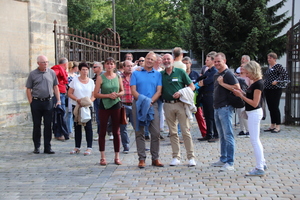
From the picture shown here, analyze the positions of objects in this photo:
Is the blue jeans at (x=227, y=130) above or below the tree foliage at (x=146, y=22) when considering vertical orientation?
below

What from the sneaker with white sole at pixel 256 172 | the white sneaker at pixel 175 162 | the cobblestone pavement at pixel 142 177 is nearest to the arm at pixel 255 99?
the sneaker with white sole at pixel 256 172

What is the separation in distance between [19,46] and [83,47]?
72.1 inches

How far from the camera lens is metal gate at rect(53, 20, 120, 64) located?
35.2ft

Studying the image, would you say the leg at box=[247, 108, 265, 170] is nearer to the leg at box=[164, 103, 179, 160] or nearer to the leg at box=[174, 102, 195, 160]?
the leg at box=[174, 102, 195, 160]

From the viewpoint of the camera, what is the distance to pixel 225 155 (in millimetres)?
7094

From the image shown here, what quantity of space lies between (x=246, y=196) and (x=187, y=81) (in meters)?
2.45

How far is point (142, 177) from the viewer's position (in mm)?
6391

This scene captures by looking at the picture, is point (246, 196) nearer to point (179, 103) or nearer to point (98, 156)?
point (179, 103)

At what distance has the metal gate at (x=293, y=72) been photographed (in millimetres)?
11562

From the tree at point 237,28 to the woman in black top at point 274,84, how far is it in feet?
46.2

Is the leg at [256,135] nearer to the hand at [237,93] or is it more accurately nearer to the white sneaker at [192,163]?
the hand at [237,93]

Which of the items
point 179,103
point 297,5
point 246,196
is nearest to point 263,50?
point 297,5

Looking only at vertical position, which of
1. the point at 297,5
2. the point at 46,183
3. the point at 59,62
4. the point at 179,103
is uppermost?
the point at 297,5

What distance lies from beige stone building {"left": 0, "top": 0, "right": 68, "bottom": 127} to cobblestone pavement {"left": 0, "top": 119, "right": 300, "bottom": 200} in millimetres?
3082
